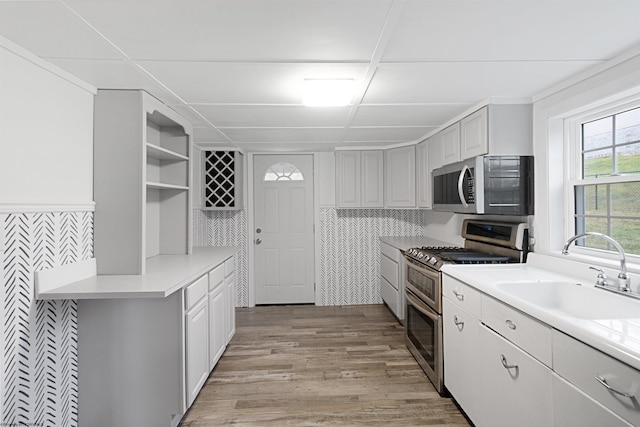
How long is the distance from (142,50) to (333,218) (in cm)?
335

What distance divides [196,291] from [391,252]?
2.42 meters

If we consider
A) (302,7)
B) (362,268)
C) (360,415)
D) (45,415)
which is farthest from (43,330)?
(362,268)

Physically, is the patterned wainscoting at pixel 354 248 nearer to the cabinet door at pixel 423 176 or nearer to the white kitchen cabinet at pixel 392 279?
the white kitchen cabinet at pixel 392 279

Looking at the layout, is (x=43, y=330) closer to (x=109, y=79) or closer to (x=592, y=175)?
(x=109, y=79)

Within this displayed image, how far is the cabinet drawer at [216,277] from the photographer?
2.63m

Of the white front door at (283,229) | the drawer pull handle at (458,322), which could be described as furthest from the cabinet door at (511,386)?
the white front door at (283,229)

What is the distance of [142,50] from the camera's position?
163 centimetres

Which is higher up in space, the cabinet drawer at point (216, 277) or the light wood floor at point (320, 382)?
the cabinet drawer at point (216, 277)

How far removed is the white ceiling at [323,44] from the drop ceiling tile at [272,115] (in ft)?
0.35

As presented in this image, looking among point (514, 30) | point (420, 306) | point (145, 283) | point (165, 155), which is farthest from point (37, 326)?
point (514, 30)

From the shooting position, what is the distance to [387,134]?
3598 millimetres

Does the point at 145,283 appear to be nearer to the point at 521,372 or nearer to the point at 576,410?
the point at 521,372

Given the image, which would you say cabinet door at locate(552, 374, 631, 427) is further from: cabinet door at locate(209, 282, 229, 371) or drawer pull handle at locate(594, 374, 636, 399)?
cabinet door at locate(209, 282, 229, 371)

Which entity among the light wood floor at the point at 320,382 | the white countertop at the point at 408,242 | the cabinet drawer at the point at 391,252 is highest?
the white countertop at the point at 408,242
